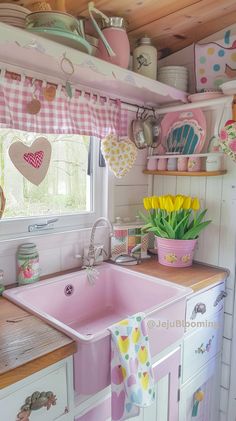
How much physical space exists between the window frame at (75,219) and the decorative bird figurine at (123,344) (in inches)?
25.6

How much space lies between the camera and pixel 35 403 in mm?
751

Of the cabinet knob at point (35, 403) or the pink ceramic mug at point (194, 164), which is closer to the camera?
the cabinet knob at point (35, 403)

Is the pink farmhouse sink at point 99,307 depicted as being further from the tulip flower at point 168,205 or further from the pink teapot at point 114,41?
the pink teapot at point 114,41

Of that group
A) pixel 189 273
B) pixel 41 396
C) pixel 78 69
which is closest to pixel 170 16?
pixel 78 69

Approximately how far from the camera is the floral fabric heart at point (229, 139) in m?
1.32

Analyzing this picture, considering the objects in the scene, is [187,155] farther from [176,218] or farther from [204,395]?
[204,395]

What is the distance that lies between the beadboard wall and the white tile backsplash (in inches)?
22.1

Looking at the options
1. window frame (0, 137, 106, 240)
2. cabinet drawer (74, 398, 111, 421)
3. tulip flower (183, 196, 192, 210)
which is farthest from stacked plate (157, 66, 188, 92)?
cabinet drawer (74, 398, 111, 421)

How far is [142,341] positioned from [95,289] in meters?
0.53

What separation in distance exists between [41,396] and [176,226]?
0.94 metres

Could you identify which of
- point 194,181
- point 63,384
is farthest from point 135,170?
point 63,384

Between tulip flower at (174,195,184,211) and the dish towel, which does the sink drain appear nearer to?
the dish towel

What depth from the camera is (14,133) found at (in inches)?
49.9

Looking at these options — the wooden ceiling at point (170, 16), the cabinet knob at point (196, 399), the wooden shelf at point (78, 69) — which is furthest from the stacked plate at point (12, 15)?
the cabinet knob at point (196, 399)
